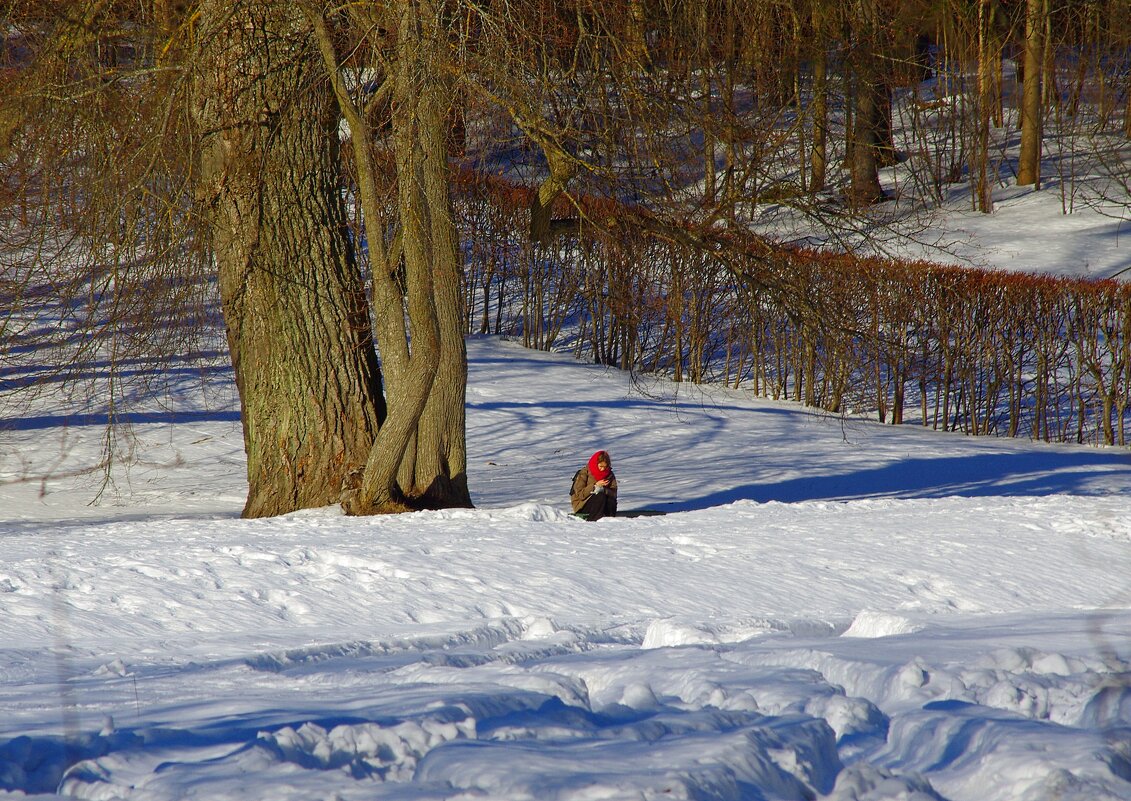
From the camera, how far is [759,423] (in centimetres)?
1316

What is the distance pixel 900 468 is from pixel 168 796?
33.7 ft

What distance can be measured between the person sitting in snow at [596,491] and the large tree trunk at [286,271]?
1.60 m

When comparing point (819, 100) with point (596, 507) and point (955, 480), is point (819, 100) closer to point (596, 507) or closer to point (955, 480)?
point (596, 507)

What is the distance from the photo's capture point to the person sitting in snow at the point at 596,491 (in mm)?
7469

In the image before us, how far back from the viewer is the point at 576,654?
11.4 ft


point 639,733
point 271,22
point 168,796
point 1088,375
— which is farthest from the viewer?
point 1088,375

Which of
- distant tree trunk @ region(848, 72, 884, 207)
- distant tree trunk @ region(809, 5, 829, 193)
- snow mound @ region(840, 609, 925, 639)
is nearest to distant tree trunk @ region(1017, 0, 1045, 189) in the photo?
distant tree trunk @ region(848, 72, 884, 207)

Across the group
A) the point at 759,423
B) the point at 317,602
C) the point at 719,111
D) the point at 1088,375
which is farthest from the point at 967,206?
the point at 317,602

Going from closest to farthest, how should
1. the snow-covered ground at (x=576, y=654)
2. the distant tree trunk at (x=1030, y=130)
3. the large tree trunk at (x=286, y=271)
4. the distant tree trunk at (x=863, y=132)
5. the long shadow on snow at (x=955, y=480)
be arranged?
the snow-covered ground at (x=576, y=654), the large tree trunk at (x=286, y=271), the distant tree trunk at (x=863, y=132), the long shadow on snow at (x=955, y=480), the distant tree trunk at (x=1030, y=130)

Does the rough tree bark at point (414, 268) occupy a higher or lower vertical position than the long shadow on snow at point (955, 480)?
higher

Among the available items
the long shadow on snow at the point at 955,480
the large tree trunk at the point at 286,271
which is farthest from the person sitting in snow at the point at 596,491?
the long shadow on snow at the point at 955,480

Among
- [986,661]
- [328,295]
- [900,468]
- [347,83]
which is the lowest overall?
[900,468]

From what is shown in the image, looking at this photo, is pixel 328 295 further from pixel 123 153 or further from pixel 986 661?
pixel 986 661

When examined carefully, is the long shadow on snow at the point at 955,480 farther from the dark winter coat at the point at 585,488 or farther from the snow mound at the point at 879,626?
the snow mound at the point at 879,626
